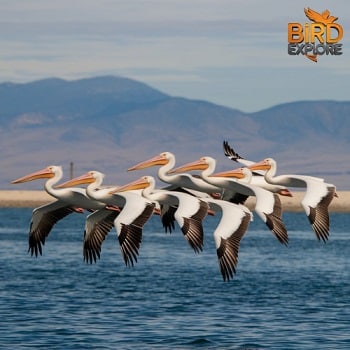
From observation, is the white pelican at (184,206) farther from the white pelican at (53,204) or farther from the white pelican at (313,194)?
the white pelican at (313,194)

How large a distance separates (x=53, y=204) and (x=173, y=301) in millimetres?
37559

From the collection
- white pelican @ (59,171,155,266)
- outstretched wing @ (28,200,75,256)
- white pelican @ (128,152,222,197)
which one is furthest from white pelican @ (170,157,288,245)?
outstretched wing @ (28,200,75,256)

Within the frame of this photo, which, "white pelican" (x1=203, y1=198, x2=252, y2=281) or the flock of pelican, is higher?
the flock of pelican

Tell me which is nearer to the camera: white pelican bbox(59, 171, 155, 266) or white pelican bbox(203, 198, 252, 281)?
white pelican bbox(59, 171, 155, 266)

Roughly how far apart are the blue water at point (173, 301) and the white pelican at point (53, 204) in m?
16.4

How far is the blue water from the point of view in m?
46.7

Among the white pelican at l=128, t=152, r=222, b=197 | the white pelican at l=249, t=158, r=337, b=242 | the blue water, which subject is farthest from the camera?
the blue water

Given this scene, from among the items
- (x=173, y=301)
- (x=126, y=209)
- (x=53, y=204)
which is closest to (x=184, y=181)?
(x=126, y=209)

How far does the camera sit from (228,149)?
30750mm

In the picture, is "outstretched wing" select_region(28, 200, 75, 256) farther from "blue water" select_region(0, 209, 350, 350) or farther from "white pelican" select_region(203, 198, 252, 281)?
"blue water" select_region(0, 209, 350, 350)

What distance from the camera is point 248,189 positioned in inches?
947

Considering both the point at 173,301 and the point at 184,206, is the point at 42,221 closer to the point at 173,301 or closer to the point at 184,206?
the point at 184,206

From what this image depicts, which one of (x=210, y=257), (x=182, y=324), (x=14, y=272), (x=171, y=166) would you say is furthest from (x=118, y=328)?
(x=210, y=257)

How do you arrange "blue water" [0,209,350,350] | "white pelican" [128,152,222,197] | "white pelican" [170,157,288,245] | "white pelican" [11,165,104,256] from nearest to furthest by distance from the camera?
1. "white pelican" [170,157,288,245]
2. "white pelican" [11,165,104,256]
3. "white pelican" [128,152,222,197]
4. "blue water" [0,209,350,350]
